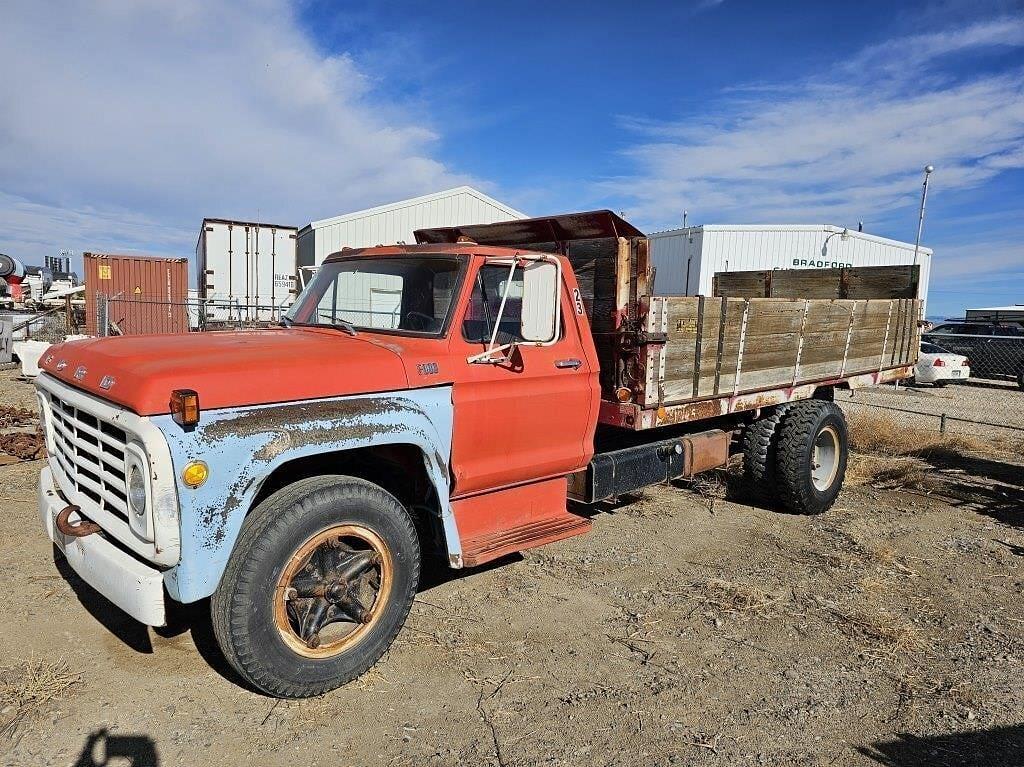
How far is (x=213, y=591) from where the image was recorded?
117 inches

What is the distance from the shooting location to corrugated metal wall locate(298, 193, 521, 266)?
19.6 metres

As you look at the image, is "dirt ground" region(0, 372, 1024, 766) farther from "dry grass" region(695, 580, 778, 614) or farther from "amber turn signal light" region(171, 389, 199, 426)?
"amber turn signal light" region(171, 389, 199, 426)

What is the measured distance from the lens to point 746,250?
89.3 ft

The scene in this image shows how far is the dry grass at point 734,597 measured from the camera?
4.43m

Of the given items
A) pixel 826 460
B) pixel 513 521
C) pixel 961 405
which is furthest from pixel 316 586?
pixel 961 405

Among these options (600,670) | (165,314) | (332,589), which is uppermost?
(165,314)

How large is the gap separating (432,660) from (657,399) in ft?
7.29

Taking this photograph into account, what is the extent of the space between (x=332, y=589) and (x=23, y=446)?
18.9 feet

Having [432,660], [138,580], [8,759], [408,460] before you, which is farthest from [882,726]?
[8,759]

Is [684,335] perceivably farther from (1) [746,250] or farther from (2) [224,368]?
(1) [746,250]

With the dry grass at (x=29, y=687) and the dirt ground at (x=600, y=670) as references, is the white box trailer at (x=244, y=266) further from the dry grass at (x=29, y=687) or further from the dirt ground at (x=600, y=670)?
the dry grass at (x=29, y=687)

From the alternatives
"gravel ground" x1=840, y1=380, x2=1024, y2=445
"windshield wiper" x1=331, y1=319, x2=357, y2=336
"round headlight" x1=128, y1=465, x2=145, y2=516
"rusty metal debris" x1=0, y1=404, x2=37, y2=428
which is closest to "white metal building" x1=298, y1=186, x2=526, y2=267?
"rusty metal debris" x1=0, y1=404, x2=37, y2=428

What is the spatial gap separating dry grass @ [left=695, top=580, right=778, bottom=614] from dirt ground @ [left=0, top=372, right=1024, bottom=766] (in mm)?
20

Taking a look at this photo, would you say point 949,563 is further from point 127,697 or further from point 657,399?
point 127,697
